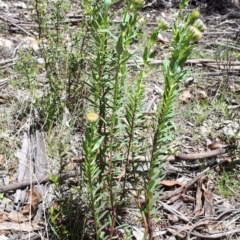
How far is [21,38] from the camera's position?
4.05 metres

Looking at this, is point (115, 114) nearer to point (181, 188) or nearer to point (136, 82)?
point (136, 82)

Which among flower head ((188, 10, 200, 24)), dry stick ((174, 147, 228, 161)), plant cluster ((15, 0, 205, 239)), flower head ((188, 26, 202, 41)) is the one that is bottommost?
dry stick ((174, 147, 228, 161))

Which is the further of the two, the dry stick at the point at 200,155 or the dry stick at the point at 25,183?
the dry stick at the point at 200,155

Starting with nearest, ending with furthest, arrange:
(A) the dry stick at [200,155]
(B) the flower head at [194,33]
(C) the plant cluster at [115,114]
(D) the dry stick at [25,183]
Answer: (B) the flower head at [194,33] → (C) the plant cluster at [115,114] → (D) the dry stick at [25,183] → (A) the dry stick at [200,155]

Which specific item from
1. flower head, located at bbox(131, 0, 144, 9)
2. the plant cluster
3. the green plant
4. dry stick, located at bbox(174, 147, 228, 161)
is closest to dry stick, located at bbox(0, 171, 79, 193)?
the plant cluster

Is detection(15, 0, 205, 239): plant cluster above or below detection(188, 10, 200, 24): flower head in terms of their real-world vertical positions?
below

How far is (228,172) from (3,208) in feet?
4.58

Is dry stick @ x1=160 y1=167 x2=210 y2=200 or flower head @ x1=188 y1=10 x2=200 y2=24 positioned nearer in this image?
flower head @ x1=188 y1=10 x2=200 y2=24

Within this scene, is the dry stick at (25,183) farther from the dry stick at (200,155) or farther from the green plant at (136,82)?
the dry stick at (200,155)

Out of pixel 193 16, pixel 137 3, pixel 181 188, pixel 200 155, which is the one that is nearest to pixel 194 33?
pixel 193 16

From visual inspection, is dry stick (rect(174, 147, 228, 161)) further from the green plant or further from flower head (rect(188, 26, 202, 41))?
flower head (rect(188, 26, 202, 41))

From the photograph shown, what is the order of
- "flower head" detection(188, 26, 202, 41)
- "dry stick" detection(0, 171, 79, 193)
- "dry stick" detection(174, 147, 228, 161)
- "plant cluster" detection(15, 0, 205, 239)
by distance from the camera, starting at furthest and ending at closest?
"dry stick" detection(174, 147, 228, 161), "dry stick" detection(0, 171, 79, 193), "plant cluster" detection(15, 0, 205, 239), "flower head" detection(188, 26, 202, 41)

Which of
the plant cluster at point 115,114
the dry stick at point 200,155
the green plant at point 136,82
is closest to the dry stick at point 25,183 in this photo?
the plant cluster at point 115,114

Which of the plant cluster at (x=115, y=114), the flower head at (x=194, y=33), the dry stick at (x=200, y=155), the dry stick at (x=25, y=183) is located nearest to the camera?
the flower head at (x=194, y=33)
